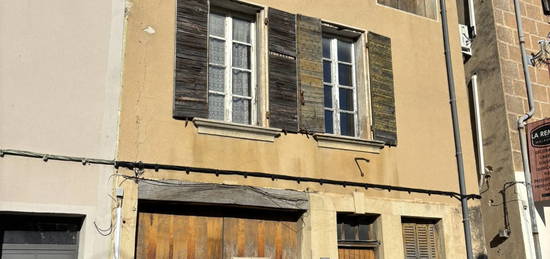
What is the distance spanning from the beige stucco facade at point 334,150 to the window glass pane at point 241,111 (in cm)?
39

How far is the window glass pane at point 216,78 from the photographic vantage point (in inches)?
314

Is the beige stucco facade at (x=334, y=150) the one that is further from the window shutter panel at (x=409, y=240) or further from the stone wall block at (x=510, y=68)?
the stone wall block at (x=510, y=68)

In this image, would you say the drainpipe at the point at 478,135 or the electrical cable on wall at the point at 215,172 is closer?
the electrical cable on wall at the point at 215,172

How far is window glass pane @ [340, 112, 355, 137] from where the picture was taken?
8.93 metres

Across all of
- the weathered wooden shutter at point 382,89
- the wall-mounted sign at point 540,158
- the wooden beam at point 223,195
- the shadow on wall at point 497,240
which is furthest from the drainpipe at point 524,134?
the wooden beam at point 223,195

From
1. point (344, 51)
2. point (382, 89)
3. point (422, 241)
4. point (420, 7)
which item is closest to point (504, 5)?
point (420, 7)

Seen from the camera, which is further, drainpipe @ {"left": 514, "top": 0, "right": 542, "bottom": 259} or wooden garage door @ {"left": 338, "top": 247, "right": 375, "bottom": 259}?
drainpipe @ {"left": 514, "top": 0, "right": 542, "bottom": 259}

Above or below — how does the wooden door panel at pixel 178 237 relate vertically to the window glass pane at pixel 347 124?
below

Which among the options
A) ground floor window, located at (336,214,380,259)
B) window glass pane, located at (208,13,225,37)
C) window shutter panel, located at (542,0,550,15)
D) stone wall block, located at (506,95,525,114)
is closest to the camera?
window glass pane, located at (208,13,225,37)

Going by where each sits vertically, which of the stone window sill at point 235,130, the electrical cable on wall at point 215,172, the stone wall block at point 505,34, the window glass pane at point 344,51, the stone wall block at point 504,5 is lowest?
the electrical cable on wall at point 215,172

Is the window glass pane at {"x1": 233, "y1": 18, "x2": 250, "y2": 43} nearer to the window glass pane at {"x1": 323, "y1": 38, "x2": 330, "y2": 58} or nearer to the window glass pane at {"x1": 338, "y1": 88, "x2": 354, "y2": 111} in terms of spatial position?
the window glass pane at {"x1": 323, "y1": 38, "x2": 330, "y2": 58}

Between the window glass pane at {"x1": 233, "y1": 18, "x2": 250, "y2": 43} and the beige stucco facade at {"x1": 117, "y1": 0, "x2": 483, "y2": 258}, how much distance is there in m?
0.39

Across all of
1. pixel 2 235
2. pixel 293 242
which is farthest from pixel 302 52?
pixel 2 235

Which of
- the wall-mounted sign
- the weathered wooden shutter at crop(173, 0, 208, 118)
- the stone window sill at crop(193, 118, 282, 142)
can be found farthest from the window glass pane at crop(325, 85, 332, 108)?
the wall-mounted sign
